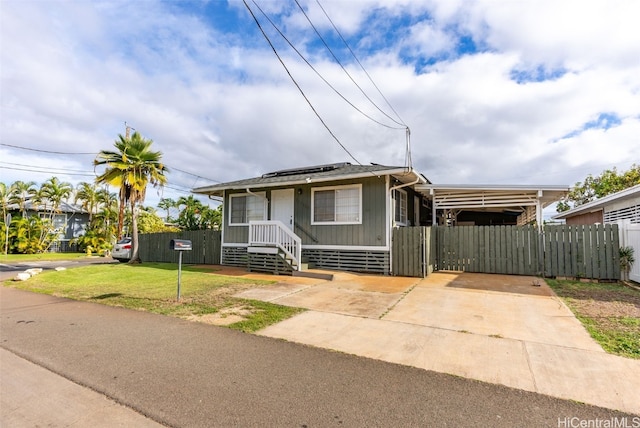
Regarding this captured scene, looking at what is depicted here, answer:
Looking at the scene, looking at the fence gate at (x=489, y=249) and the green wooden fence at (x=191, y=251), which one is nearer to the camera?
the fence gate at (x=489, y=249)

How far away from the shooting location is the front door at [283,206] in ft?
41.1

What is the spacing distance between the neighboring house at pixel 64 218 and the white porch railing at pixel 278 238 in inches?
957

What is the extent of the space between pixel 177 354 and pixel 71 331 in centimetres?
242

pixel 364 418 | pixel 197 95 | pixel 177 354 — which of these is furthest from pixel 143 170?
pixel 364 418

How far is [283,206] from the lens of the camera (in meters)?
12.7

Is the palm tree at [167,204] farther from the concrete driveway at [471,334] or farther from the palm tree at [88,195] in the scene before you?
the concrete driveway at [471,334]

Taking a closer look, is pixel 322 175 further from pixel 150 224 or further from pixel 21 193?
pixel 21 193

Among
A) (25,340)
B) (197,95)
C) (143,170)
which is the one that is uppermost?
(197,95)

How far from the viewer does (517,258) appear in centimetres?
1043

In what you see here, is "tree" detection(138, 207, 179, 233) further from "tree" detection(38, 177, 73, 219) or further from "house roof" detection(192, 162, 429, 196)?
"house roof" detection(192, 162, 429, 196)

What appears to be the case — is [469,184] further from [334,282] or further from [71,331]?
[71,331]

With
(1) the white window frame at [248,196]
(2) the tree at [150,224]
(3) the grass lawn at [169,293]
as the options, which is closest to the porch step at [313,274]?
(3) the grass lawn at [169,293]

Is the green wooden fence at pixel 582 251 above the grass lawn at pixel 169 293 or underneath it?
above

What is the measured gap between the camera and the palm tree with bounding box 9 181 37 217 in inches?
977
